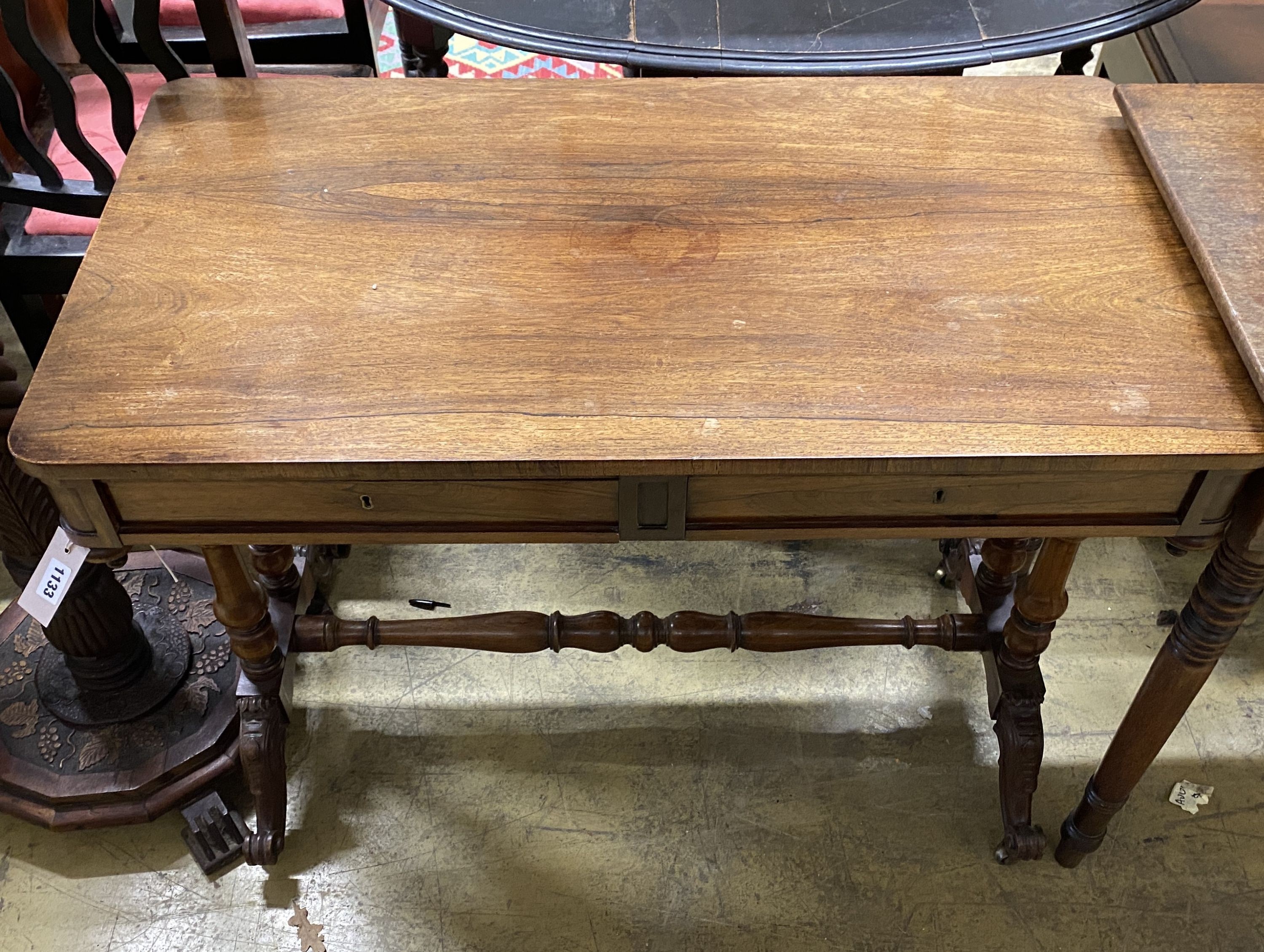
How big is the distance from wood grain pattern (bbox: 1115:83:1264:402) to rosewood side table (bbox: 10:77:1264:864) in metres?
0.04

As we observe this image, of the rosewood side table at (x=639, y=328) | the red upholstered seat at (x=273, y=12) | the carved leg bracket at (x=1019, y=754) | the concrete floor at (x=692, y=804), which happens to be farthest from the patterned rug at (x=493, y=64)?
the carved leg bracket at (x=1019, y=754)

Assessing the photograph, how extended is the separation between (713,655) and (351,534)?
90cm

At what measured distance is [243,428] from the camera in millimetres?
981

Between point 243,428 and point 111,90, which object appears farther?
point 111,90

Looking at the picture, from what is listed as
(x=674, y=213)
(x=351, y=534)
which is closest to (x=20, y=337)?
(x=351, y=534)

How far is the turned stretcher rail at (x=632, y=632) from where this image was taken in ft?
5.07

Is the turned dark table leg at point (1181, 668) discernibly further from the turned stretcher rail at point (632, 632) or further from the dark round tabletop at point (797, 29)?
the dark round tabletop at point (797, 29)

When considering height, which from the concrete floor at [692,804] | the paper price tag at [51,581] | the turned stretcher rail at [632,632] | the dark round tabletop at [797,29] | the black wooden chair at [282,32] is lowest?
the concrete floor at [692,804]

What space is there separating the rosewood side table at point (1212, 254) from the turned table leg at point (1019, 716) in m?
0.15

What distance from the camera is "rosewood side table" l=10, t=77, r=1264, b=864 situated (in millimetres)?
972

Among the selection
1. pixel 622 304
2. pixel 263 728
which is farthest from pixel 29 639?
pixel 622 304

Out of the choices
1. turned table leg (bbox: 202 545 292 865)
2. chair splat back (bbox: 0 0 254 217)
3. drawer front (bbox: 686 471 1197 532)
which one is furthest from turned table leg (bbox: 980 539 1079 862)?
chair splat back (bbox: 0 0 254 217)

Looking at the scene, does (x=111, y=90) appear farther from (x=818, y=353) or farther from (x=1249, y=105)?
(x=1249, y=105)

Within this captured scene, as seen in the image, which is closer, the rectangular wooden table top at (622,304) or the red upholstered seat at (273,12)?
the rectangular wooden table top at (622,304)
